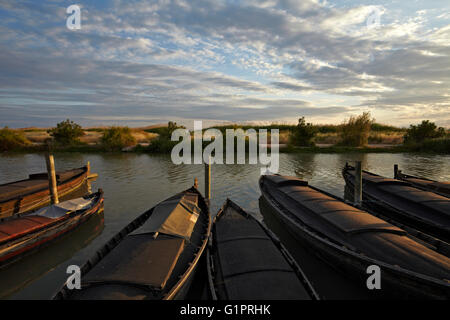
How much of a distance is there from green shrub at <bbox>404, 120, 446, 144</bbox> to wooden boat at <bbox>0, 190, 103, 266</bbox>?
223 ft

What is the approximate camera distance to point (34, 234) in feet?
36.8

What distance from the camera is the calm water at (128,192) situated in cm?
1022

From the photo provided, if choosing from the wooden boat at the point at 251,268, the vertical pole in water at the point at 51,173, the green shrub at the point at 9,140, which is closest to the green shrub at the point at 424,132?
the wooden boat at the point at 251,268

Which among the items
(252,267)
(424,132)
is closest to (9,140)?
(252,267)

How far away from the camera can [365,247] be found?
9.09 meters

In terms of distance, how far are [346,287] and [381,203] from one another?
834cm

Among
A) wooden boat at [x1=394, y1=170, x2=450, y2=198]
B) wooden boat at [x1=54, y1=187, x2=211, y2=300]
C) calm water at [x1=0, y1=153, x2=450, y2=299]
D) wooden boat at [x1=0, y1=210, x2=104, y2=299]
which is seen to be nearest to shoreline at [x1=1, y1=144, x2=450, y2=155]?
calm water at [x1=0, y1=153, x2=450, y2=299]

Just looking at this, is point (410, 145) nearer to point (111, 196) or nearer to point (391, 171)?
point (391, 171)

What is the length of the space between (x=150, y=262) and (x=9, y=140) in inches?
2723

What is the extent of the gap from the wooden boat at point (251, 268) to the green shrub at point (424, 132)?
63.3m

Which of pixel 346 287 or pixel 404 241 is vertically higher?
pixel 404 241

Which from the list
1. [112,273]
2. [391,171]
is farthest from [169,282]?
[391,171]

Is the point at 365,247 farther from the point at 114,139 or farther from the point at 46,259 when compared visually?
the point at 114,139

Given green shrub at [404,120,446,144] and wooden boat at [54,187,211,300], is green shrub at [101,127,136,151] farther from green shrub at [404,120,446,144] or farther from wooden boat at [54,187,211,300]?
green shrub at [404,120,446,144]
